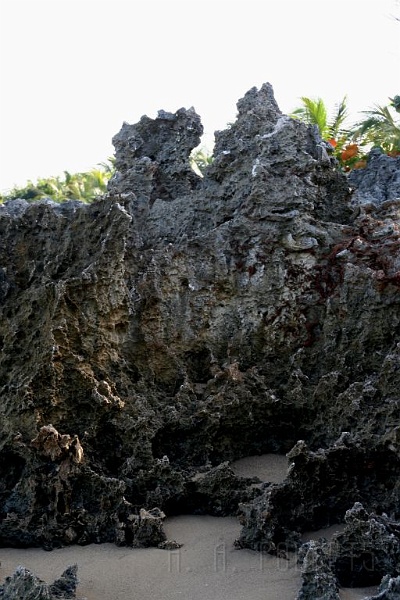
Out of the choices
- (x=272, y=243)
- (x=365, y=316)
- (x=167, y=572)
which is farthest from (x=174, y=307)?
(x=167, y=572)

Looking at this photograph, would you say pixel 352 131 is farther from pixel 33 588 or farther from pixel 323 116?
Result: pixel 33 588

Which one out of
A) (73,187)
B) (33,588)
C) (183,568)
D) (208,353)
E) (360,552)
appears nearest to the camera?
(33,588)

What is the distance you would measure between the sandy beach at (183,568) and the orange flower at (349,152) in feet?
48.3

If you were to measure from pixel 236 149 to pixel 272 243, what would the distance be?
4.97 feet

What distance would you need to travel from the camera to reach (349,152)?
1952cm

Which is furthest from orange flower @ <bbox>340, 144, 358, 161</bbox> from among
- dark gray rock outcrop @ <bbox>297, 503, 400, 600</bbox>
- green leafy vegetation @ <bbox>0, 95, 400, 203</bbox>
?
dark gray rock outcrop @ <bbox>297, 503, 400, 600</bbox>

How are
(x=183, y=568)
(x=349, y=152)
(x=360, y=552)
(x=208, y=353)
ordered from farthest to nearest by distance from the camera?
1. (x=349, y=152)
2. (x=208, y=353)
3. (x=183, y=568)
4. (x=360, y=552)

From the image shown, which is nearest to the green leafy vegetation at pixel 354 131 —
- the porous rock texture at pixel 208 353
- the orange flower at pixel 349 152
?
the orange flower at pixel 349 152

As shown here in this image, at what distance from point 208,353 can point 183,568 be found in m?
2.60

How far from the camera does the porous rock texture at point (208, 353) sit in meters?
6.11

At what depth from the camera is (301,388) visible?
23.0 ft

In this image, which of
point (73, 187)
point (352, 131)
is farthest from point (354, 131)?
point (73, 187)

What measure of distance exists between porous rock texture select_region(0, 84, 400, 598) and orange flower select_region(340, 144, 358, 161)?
1132 cm

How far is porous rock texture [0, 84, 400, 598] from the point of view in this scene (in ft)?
20.0
